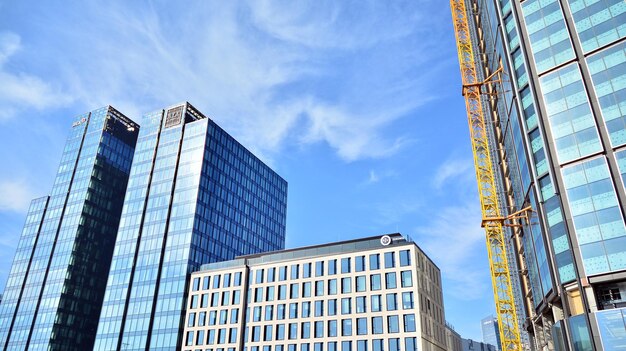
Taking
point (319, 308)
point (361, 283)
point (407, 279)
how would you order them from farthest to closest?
point (319, 308)
point (361, 283)
point (407, 279)

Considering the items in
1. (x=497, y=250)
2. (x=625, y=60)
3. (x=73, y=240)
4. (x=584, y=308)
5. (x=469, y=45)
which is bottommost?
(x=584, y=308)

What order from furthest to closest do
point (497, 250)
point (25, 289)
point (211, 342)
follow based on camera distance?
point (25, 289)
point (211, 342)
point (497, 250)

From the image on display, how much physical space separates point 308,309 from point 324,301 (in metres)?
3.82

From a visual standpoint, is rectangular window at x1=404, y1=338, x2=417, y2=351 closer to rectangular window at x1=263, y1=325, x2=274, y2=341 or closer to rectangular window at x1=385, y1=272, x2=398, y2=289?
rectangular window at x1=385, y1=272, x2=398, y2=289

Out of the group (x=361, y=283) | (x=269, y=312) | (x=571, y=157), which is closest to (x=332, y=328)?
(x=361, y=283)

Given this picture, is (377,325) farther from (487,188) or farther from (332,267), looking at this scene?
(487,188)

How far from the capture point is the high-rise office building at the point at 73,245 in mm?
137000

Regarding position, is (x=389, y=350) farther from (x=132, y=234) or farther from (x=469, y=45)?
(x=132, y=234)

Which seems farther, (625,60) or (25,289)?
(25,289)

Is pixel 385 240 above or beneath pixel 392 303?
above

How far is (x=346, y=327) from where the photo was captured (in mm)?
96875

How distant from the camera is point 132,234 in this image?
133625 mm

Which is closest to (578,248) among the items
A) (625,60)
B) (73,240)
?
(625,60)

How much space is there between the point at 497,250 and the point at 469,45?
39860 millimetres
